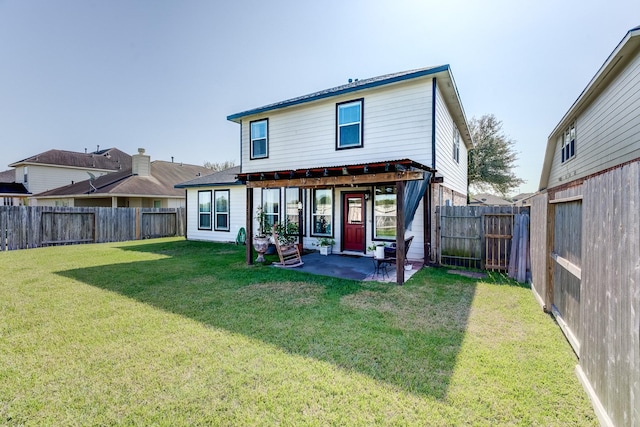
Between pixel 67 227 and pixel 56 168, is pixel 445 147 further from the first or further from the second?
pixel 56 168

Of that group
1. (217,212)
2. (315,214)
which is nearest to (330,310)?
→ (315,214)

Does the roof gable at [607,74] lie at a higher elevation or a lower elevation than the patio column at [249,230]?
higher

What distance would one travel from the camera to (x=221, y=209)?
13914 millimetres

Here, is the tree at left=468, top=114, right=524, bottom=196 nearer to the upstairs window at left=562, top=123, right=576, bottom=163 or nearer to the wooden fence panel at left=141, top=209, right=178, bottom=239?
the upstairs window at left=562, top=123, right=576, bottom=163

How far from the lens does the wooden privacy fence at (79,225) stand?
1163 centimetres

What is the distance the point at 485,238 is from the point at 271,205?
7545 mm

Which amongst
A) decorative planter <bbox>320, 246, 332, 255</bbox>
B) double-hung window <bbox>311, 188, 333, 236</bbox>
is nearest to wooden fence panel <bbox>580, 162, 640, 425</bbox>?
decorative planter <bbox>320, 246, 332, 255</bbox>

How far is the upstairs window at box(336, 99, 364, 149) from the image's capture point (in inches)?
365

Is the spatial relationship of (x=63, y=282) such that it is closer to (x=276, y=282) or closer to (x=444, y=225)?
(x=276, y=282)

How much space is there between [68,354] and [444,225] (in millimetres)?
8186

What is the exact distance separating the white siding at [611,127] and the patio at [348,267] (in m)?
5.71

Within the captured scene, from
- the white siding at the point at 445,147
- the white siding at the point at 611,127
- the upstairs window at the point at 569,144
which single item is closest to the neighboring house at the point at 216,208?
the white siding at the point at 445,147

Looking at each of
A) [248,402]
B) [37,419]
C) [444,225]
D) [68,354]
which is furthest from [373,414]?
[444,225]

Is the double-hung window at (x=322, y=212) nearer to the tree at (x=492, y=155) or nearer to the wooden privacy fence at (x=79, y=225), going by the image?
the wooden privacy fence at (x=79, y=225)
